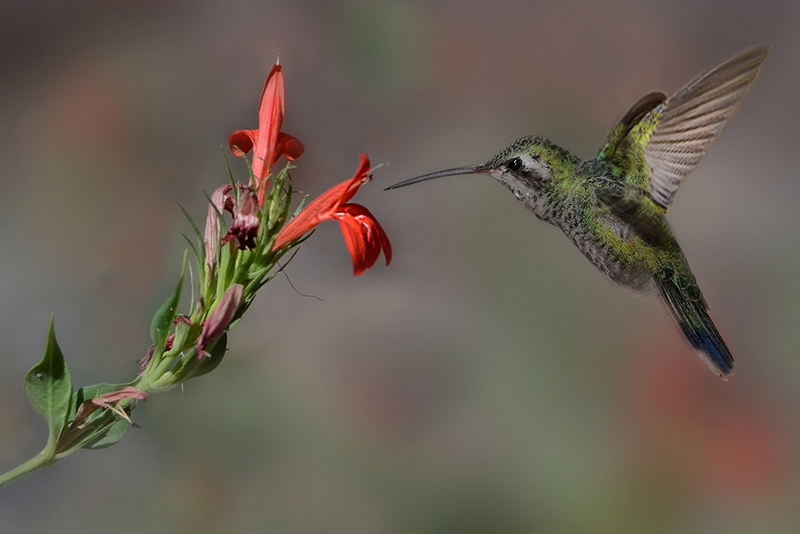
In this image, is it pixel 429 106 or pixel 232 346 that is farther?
pixel 429 106

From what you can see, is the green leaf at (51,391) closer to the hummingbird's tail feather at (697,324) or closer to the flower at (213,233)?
the flower at (213,233)

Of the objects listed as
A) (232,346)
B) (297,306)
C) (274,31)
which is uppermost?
(274,31)

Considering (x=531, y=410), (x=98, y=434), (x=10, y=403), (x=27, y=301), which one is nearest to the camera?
(x=98, y=434)

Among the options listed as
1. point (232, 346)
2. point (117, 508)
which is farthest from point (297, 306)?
point (117, 508)

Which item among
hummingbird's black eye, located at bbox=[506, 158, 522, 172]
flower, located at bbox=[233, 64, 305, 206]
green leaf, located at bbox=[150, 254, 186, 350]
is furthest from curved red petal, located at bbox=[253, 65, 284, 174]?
hummingbird's black eye, located at bbox=[506, 158, 522, 172]

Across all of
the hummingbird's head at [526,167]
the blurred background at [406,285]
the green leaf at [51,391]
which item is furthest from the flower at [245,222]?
the blurred background at [406,285]

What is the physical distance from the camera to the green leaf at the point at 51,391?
1.70ft

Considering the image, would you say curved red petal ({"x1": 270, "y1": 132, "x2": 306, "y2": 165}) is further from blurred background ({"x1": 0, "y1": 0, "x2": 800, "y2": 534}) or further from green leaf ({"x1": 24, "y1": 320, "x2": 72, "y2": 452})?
blurred background ({"x1": 0, "y1": 0, "x2": 800, "y2": 534})

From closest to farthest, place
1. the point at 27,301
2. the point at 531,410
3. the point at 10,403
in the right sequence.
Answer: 1. the point at 10,403
2. the point at 27,301
3. the point at 531,410

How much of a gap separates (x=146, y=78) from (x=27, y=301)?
696 mm

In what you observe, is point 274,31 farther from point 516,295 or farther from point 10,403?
point 10,403

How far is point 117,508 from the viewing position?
1.96 metres

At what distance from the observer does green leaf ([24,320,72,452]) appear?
1.70ft

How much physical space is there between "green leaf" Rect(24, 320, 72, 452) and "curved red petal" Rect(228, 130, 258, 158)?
8.6 inches
